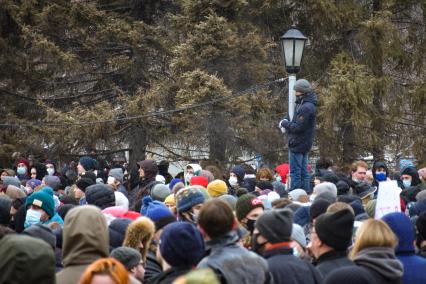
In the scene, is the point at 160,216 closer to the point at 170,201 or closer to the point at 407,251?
the point at 170,201

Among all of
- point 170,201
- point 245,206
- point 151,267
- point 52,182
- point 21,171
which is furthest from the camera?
point 21,171

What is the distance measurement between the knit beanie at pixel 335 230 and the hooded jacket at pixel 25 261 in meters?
2.40

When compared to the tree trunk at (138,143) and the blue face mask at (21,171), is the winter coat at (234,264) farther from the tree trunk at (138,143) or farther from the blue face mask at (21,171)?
the tree trunk at (138,143)

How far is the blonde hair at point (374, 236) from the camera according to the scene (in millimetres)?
5902

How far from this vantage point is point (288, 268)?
5980 mm

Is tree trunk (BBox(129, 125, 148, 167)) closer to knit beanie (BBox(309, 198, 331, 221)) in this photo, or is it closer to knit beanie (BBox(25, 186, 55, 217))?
knit beanie (BBox(25, 186, 55, 217))

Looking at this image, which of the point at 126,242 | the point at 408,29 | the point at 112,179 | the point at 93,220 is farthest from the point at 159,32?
the point at 93,220

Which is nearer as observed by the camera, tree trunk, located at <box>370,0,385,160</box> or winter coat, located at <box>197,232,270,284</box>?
winter coat, located at <box>197,232,270,284</box>

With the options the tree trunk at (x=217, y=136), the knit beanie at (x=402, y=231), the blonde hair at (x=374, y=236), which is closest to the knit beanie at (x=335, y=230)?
the blonde hair at (x=374, y=236)

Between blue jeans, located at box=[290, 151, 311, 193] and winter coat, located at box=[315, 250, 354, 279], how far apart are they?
6962 mm

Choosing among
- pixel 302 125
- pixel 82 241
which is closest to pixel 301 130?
pixel 302 125

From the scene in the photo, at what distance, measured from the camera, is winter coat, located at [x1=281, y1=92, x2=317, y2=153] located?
13000mm

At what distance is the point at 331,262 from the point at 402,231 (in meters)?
0.74

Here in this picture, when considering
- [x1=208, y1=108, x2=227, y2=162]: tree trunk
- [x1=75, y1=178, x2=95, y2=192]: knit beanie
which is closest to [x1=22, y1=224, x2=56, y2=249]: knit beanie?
[x1=75, y1=178, x2=95, y2=192]: knit beanie
